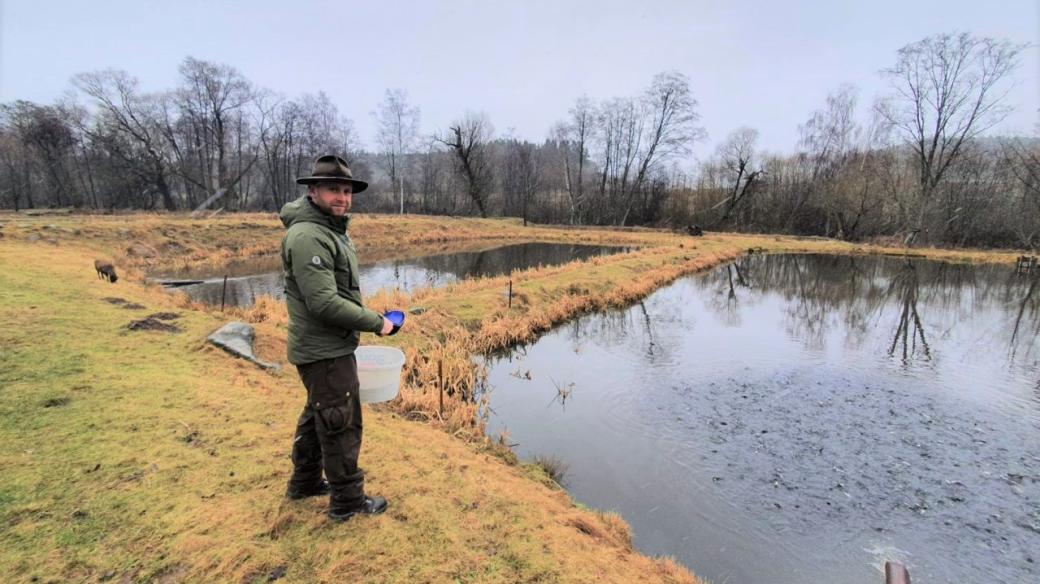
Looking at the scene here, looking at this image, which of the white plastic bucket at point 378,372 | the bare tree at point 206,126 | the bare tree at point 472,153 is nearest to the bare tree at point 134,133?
the bare tree at point 206,126

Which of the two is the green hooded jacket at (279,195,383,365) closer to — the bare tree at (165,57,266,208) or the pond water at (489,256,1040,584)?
the pond water at (489,256,1040,584)

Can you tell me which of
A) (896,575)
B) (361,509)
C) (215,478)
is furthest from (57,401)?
(896,575)

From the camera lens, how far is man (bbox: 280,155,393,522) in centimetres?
272

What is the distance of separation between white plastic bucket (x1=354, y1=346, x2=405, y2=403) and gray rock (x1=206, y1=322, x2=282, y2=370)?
291 centimetres

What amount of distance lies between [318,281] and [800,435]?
644 centimetres

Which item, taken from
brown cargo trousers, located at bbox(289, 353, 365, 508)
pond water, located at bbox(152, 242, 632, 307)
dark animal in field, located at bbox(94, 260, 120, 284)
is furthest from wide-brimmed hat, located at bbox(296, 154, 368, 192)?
dark animal in field, located at bbox(94, 260, 120, 284)

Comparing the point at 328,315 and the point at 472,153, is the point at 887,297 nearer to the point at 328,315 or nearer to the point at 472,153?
the point at 328,315

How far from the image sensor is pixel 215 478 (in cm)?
353

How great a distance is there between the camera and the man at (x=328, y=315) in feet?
8.92

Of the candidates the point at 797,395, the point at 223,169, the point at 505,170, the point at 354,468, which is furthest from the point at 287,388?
the point at 505,170

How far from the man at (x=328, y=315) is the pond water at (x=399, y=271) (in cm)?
898

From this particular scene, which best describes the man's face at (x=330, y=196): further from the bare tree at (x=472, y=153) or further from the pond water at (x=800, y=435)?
the bare tree at (x=472, y=153)

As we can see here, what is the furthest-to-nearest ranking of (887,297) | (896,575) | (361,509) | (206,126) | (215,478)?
1. (206,126)
2. (887,297)
3. (215,478)
4. (361,509)
5. (896,575)

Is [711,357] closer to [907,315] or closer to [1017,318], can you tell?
[907,315]
